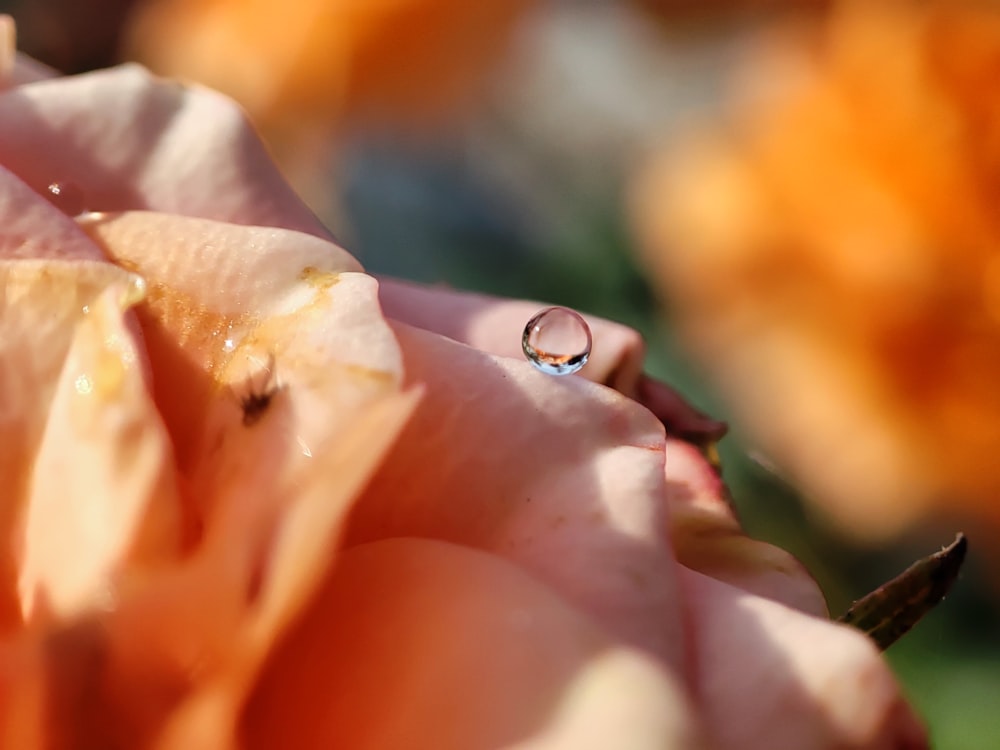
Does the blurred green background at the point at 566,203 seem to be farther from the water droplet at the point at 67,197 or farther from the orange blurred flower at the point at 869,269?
the water droplet at the point at 67,197

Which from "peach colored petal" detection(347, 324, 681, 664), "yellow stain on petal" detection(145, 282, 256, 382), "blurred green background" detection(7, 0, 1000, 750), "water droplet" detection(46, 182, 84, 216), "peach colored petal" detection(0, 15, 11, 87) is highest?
"peach colored petal" detection(347, 324, 681, 664)

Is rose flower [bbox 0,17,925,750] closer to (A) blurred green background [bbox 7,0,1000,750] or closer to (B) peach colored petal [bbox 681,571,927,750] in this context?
(B) peach colored petal [bbox 681,571,927,750]

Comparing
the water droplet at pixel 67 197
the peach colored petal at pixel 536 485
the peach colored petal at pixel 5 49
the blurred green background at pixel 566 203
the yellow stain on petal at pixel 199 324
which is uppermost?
the peach colored petal at pixel 536 485

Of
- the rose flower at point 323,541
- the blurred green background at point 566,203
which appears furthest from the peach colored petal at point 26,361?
the blurred green background at point 566,203

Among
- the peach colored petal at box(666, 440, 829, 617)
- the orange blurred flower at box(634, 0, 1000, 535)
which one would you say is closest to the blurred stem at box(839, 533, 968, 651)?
the peach colored petal at box(666, 440, 829, 617)

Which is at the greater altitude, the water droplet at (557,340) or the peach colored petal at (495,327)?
the water droplet at (557,340)

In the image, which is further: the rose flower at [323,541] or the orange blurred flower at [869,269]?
the orange blurred flower at [869,269]

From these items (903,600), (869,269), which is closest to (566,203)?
(869,269)
